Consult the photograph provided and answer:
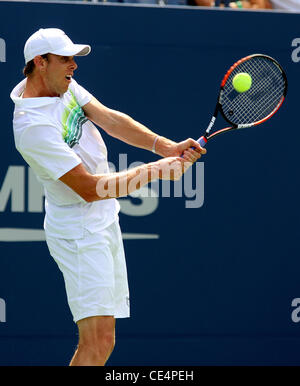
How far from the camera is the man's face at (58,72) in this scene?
4.36 metres

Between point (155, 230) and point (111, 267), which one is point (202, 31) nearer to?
point (155, 230)

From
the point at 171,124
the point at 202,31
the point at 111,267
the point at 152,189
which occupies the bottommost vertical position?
the point at 111,267

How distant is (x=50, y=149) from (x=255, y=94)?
4.60 feet

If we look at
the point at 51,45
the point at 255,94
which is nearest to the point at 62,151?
the point at 51,45

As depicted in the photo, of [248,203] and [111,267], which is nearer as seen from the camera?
[111,267]

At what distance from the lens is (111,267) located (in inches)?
177

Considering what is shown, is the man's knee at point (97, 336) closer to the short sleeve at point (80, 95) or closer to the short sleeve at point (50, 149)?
the short sleeve at point (50, 149)

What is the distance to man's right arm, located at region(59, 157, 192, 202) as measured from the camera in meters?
4.28

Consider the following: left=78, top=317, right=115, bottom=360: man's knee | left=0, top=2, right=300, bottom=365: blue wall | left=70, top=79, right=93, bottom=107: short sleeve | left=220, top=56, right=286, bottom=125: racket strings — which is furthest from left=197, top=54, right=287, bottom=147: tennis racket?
left=78, top=317, right=115, bottom=360: man's knee

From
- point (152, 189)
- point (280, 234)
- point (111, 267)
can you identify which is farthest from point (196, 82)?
point (111, 267)

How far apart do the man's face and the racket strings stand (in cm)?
106

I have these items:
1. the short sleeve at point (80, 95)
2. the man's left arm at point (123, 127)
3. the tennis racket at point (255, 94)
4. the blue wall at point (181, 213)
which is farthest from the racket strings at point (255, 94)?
the short sleeve at point (80, 95)

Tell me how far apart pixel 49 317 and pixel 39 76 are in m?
1.49
